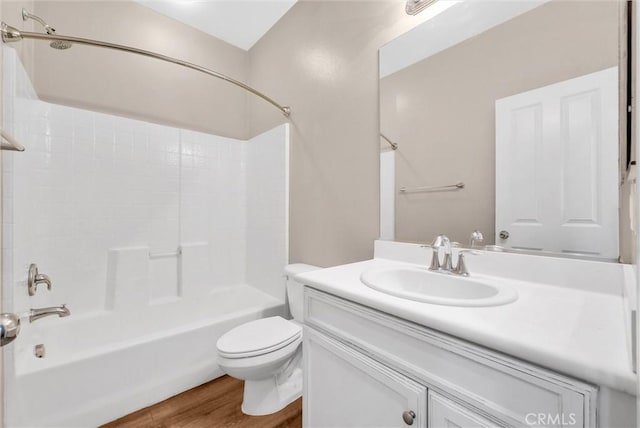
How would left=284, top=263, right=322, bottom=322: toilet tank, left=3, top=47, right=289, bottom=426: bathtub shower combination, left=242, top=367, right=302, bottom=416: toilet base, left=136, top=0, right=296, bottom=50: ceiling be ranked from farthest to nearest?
left=136, top=0, right=296, bottom=50: ceiling
left=284, top=263, right=322, bottom=322: toilet tank
left=242, top=367, right=302, bottom=416: toilet base
left=3, top=47, right=289, bottom=426: bathtub shower combination

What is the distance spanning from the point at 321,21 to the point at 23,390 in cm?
245

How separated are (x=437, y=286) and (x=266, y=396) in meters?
1.08

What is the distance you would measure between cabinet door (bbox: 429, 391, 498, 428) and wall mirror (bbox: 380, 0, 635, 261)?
0.61 meters

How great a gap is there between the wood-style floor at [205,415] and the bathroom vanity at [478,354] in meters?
0.48

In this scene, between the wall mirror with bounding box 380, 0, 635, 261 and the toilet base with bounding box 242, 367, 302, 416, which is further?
the toilet base with bounding box 242, 367, 302, 416

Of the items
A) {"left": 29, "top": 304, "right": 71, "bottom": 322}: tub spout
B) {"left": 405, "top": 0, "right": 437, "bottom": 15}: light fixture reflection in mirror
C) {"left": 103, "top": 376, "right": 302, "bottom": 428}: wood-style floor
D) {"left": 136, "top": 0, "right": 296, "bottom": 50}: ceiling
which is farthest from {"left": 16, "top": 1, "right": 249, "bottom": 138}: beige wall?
{"left": 103, "top": 376, "right": 302, "bottom": 428}: wood-style floor

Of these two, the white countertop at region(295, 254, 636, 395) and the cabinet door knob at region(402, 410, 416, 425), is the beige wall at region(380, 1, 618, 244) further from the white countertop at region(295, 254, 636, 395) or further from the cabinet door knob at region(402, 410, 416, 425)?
the cabinet door knob at region(402, 410, 416, 425)

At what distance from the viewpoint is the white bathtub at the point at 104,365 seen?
116cm

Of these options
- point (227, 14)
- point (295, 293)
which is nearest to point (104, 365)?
point (295, 293)

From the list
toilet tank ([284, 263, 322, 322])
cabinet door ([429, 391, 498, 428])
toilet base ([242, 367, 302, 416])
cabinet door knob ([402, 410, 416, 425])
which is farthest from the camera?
toilet tank ([284, 263, 322, 322])

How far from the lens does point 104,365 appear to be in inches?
51.3

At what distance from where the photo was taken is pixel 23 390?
3.73 ft

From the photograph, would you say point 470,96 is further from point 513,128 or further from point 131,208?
point 131,208

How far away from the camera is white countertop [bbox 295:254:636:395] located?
1.39ft
